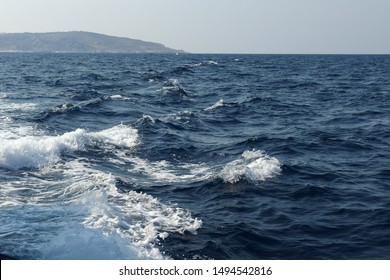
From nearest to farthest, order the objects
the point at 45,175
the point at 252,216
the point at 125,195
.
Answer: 1. the point at 252,216
2. the point at 125,195
3. the point at 45,175

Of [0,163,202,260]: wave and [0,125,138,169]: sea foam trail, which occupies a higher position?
[0,125,138,169]: sea foam trail

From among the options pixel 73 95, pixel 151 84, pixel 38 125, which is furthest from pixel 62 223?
pixel 151 84

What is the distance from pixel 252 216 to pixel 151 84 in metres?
38.5

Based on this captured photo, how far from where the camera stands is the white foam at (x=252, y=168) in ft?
51.0

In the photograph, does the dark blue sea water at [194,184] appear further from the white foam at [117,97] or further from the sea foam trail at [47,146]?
the white foam at [117,97]

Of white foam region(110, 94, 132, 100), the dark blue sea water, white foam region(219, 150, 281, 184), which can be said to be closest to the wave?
the dark blue sea water

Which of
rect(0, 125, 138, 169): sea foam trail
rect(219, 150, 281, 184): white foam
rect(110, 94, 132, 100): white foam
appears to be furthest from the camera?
rect(110, 94, 132, 100): white foam

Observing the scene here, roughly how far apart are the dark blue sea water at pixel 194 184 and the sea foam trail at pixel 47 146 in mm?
56

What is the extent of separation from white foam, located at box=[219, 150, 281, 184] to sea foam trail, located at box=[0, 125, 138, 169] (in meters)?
6.29

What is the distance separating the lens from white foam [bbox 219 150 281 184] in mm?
15551

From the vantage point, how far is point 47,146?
18578 mm

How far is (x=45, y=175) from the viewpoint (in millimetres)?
15734

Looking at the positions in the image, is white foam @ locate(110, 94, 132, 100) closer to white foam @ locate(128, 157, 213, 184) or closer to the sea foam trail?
the sea foam trail
